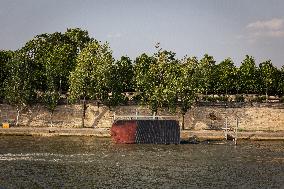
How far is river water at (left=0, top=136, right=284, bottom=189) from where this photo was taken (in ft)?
171

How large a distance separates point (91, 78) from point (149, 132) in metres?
26.1

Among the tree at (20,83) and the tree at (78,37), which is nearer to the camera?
the tree at (20,83)

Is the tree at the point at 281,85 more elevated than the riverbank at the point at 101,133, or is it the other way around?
the tree at the point at 281,85

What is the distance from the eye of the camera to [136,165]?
2440 inches

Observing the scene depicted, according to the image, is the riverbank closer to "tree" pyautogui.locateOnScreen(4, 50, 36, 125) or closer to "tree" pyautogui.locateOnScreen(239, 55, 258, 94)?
"tree" pyautogui.locateOnScreen(4, 50, 36, 125)

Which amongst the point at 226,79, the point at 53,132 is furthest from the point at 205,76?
the point at 53,132

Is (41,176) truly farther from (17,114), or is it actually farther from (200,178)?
(17,114)

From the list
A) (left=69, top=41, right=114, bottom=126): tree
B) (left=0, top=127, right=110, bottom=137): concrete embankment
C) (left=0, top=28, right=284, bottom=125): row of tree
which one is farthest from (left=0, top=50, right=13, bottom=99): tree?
(left=69, top=41, right=114, bottom=126): tree

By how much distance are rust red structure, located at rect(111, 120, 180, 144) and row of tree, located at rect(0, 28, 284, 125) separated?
56.6 ft

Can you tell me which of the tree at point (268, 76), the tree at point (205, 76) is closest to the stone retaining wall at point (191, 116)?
the tree at point (205, 76)

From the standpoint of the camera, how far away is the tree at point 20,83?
102250mm

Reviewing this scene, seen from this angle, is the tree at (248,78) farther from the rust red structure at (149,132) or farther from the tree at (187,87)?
the rust red structure at (149,132)

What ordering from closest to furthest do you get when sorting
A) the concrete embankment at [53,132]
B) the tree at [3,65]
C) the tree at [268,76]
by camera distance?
the concrete embankment at [53,132], the tree at [3,65], the tree at [268,76]

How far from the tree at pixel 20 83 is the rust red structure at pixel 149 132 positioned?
30.5 meters
